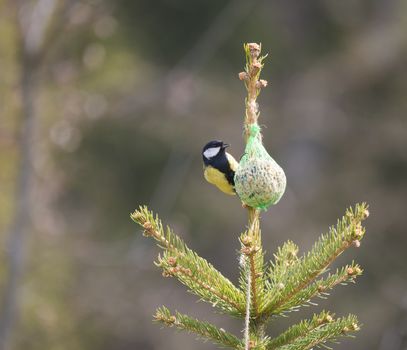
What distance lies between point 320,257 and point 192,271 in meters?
0.30

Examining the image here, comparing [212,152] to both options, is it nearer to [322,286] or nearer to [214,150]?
[214,150]

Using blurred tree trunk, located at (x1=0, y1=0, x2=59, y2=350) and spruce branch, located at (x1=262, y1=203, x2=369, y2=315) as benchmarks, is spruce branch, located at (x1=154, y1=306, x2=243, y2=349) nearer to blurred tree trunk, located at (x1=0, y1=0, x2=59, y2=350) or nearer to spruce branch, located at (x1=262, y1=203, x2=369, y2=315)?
spruce branch, located at (x1=262, y1=203, x2=369, y2=315)

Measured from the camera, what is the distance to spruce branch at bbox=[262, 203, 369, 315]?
1839 millimetres

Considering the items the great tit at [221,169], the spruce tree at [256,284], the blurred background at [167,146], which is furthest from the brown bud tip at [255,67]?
the blurred background at [167,146]

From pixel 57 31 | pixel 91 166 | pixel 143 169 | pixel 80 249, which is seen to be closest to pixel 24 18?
pixel 57 31

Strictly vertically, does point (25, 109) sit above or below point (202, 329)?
above

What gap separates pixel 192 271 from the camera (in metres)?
1.94

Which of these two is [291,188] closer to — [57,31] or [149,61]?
[149,61]

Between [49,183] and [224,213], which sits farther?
[224,213]

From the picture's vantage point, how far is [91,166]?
39.2 feet

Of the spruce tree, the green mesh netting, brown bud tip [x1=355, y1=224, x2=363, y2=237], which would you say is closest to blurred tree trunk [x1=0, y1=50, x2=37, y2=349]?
the green mesh netting

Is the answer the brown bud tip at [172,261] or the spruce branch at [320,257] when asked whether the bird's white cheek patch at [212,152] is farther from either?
the brown bud tip at [172,261]

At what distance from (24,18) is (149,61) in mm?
5494

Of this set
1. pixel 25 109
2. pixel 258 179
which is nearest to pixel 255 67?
pixel 258 179
